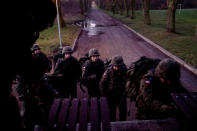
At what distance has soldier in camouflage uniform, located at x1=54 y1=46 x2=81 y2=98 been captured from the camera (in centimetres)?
476

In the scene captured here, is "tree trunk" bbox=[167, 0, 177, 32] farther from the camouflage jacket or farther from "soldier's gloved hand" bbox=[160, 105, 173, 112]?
"soldier's gloved hand" bbox=[160, 105, 173, 112]

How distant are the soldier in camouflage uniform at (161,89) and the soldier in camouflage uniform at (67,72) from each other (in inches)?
95.8

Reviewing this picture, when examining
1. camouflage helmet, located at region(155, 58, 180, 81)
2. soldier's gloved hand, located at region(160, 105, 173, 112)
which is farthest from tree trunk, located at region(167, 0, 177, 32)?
soldier's gloved hand, located at region(160, 105, 173, 112)

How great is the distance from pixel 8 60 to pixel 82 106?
162 cm

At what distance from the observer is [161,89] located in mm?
2824

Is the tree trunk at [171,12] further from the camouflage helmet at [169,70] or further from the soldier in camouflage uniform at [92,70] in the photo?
the camouflage helmet at [169,70]

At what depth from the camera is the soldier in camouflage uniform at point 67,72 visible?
476cm

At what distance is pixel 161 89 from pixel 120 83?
1422mm

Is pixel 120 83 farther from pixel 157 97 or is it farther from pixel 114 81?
pixel 157 97

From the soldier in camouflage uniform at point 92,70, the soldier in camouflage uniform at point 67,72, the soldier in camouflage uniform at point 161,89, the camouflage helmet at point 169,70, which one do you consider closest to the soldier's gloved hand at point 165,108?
the soldier in camouflage uniform at point 161,89

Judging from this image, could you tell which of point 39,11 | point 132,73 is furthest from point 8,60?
point 132,73

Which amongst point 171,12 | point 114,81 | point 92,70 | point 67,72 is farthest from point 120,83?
point 171,12

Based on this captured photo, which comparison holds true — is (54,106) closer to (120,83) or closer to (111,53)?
(120,83)

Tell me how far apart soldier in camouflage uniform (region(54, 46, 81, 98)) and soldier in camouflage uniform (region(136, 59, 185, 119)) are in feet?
7.98
